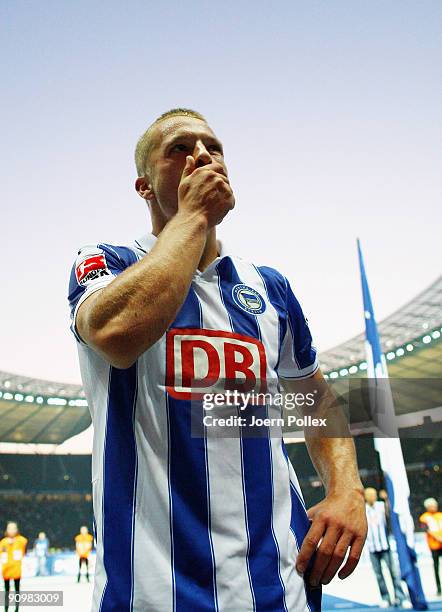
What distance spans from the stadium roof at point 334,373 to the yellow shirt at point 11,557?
1152 centimetres

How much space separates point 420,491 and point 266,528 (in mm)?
21385

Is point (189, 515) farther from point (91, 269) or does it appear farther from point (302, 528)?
point (91, 269)

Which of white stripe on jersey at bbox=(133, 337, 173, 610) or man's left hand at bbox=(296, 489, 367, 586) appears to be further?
Result: man's left hand at bbox=(296, 489, 367, 586)

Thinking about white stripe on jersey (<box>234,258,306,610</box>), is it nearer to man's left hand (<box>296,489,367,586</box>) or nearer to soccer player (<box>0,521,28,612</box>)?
man's left hand (<box>296,489,367,586</box>)

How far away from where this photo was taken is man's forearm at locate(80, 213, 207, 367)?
32.6 inches

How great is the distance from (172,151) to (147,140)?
0.39 feet

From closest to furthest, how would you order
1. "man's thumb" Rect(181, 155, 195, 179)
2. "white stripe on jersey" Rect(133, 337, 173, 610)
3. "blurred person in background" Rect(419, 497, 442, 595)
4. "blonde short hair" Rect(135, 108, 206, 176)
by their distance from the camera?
"white stripe on jersey" Rect(133, 337, 173, 610)
"man's thumb" Rect(181, 155, 195, 179)
"blonde short hair" Rect(135, 108, 206, 176)
"blurred person in background" Rect(419, 497, 442, 595)

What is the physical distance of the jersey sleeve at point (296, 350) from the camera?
50.9 inches

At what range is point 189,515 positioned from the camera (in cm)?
88

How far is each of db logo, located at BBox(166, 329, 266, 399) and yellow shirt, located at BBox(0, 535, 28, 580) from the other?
30.5 feet

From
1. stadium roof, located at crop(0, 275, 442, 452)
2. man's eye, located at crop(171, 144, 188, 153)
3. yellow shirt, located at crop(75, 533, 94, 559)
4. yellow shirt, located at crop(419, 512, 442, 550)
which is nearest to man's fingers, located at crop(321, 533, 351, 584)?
man's eye, located at crop(171, 144, 188, 153)

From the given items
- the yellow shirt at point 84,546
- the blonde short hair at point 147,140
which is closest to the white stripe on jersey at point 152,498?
the blonde short hair at point 147,140

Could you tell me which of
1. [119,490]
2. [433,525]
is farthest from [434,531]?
[119,490]
